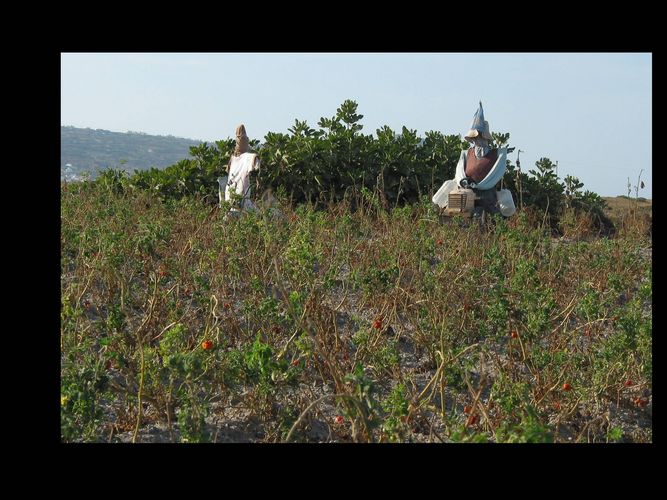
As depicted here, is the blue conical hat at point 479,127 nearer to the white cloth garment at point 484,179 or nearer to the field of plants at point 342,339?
the white cloth garment at point 484,179

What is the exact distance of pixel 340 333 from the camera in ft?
15.7

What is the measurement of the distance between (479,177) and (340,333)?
4012 millimetres

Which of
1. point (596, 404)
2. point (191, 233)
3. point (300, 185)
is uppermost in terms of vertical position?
point (300, 185)

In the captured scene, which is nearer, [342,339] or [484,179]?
[342,339]

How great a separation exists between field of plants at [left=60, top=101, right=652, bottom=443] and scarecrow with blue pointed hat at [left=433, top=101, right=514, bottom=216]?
0.66 meters

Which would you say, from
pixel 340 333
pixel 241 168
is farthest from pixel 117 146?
pixel 340 333

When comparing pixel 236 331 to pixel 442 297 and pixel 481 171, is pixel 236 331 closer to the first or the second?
pixel 442 297

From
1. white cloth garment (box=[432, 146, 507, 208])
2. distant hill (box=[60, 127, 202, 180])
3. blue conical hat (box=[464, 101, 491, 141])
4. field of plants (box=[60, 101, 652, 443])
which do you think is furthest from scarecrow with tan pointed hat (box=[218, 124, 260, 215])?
distant hill (box=[60, 127, 202, 180])

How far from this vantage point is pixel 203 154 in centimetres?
989

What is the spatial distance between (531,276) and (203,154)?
19.1 feet

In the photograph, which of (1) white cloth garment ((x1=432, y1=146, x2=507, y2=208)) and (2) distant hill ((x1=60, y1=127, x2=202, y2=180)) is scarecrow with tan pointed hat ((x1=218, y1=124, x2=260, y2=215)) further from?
(2) distant hill ((x1=60, y1=127, x2=202, y2=180))

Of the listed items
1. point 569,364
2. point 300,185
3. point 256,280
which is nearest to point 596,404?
point 569,364

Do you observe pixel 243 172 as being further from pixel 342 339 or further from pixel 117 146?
pixel 117 146

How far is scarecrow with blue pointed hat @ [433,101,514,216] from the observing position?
8.23m
